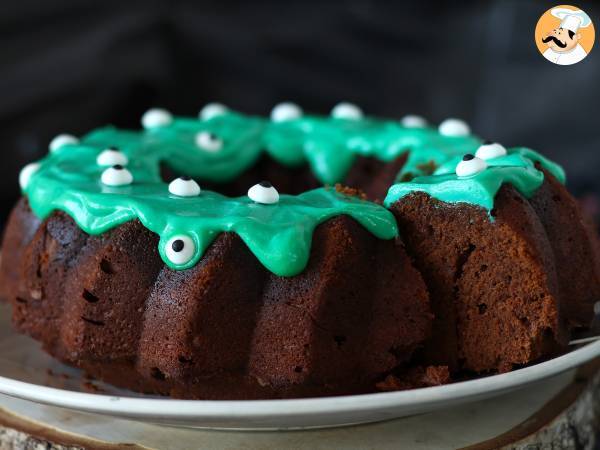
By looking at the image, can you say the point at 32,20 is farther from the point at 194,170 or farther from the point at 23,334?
the point at 23,334

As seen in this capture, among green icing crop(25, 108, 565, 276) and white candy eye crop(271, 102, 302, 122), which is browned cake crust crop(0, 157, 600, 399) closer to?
green icing crop(25, 108, 565, 276)

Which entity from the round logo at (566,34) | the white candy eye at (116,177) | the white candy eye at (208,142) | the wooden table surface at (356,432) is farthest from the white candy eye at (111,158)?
the round logo at (566,34)

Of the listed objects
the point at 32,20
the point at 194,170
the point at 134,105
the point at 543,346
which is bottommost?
the point at 134,105

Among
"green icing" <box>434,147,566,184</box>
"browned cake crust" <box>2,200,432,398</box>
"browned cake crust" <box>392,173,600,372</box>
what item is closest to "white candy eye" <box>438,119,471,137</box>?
"green icing" <box>434,147,566,184</box>

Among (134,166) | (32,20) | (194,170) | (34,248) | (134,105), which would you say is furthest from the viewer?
(134,105)

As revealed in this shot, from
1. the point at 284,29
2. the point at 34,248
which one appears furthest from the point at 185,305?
the point at 284,29
